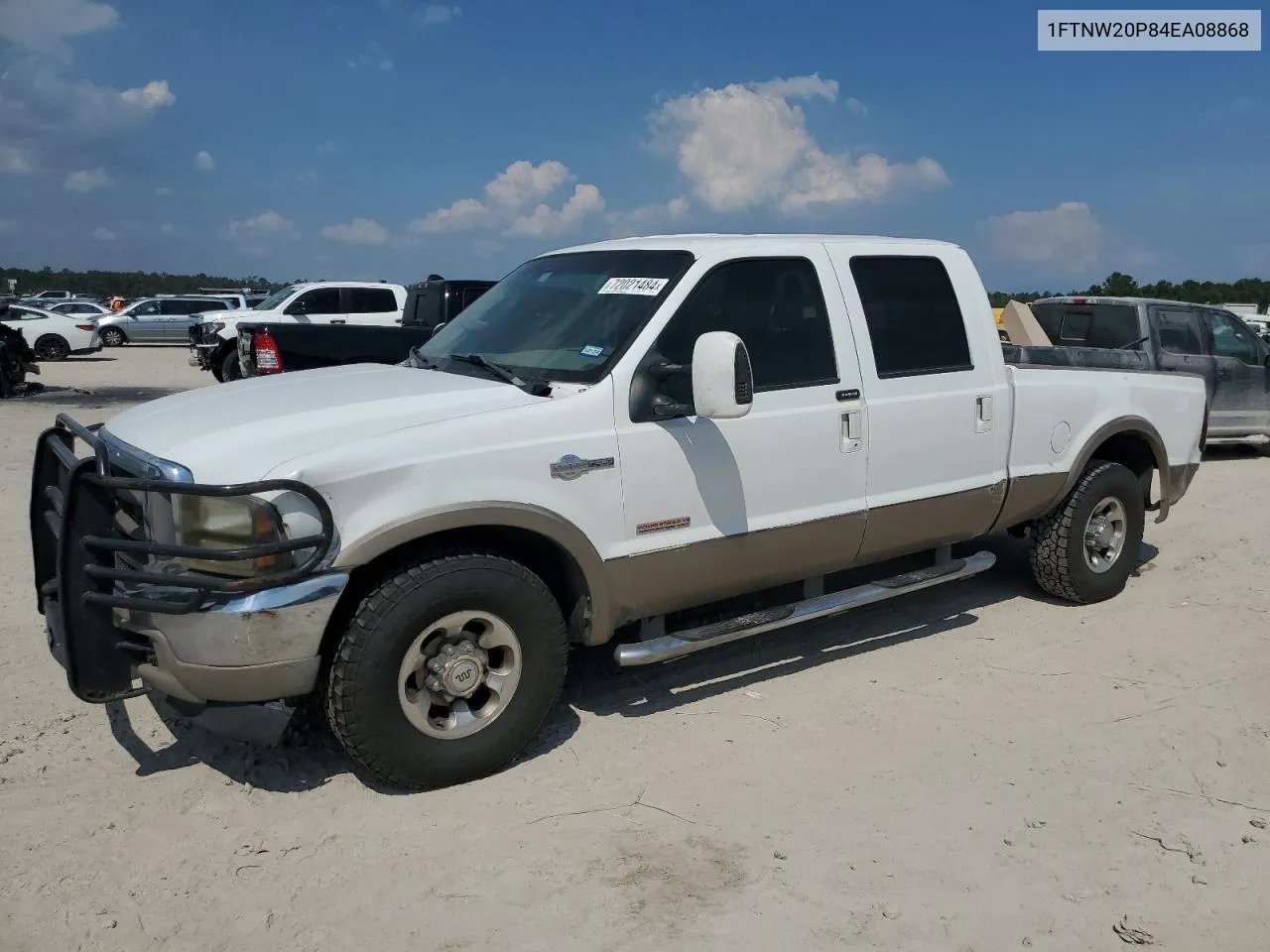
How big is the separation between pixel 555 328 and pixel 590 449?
79 cm

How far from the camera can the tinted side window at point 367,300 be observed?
63.3 feet

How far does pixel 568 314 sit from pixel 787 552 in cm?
141

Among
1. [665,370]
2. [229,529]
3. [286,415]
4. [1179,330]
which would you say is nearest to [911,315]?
[665,370]

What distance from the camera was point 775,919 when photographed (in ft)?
10.1

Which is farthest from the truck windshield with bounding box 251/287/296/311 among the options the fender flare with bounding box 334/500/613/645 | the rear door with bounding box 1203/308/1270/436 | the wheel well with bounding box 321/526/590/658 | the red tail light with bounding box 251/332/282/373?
the fender flare with bounding box 334/500/613/645

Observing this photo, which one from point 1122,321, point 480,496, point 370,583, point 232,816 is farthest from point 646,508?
point 1122,321

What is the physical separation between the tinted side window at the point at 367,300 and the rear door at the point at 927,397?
15.5m

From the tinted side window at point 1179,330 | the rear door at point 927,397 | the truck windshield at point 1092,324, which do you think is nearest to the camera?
the rear door at point 927,397

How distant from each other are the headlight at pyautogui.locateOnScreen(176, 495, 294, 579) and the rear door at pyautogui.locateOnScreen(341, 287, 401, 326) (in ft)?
53.2

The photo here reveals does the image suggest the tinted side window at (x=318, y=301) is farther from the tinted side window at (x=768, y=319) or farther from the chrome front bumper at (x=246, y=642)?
the chrome front bumper at (x=246, y=642)

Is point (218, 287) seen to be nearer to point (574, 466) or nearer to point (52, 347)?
point (52, 347)

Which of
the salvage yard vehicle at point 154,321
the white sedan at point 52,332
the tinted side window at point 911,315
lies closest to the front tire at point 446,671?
the tinted side window at point 911,315

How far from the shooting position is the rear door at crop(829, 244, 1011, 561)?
4.79m

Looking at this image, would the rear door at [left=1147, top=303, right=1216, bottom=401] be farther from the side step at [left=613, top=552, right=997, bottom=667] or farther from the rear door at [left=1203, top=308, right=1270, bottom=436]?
the side step at [left=613, top=552, right=997, bottom=667]
